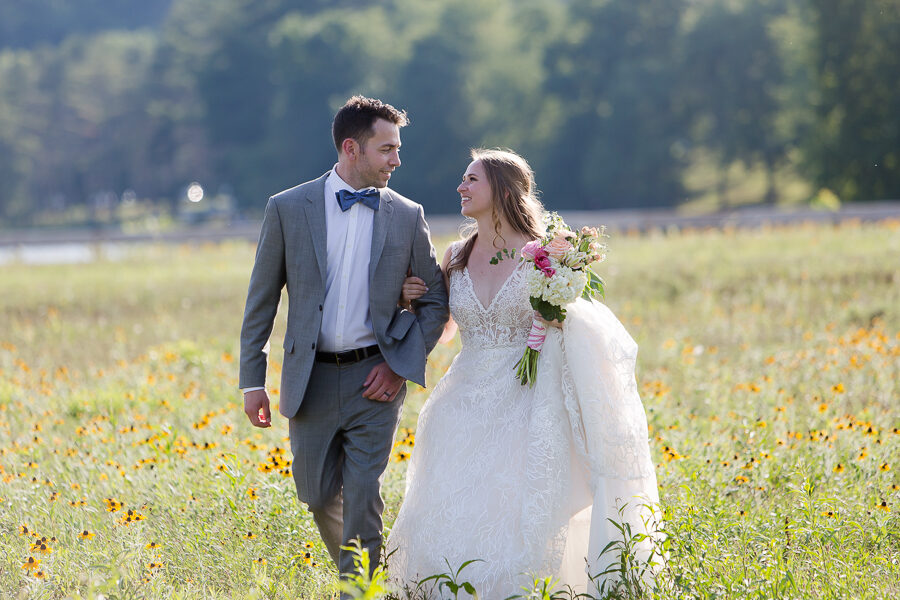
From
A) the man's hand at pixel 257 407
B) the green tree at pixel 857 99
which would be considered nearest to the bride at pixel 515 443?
the man's hand at pixel 257 407

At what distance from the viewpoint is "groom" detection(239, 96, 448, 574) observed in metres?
4.38

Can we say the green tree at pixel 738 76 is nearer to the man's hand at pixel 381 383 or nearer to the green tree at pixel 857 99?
the green tree at pixel 857 99

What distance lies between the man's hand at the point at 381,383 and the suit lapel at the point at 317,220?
1.50ft

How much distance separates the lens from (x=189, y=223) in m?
63.7

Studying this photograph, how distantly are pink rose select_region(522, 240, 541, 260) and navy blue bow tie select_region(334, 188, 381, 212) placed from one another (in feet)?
2.24

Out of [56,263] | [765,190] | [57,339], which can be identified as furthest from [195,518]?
[765,190]

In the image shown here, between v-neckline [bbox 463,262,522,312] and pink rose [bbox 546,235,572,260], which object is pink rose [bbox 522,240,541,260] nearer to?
pink rose [bbox 546,235,572,260]

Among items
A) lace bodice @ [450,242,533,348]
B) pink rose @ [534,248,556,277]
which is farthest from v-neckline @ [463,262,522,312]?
pink rose @ [534,248,556,277]

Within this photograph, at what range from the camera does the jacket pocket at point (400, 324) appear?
4.44 metres

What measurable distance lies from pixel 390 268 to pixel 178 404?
3603mm

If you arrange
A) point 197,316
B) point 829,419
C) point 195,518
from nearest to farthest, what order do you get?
point 195,518, point 829,419, point 197,316

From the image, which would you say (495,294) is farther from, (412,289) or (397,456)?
(397,456)

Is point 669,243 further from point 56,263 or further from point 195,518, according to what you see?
point 195,518

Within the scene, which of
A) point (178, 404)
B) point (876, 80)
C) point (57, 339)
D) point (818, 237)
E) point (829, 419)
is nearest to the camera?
point (829, 419)
